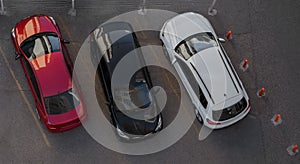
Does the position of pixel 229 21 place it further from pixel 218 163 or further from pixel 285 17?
pixel 218 163

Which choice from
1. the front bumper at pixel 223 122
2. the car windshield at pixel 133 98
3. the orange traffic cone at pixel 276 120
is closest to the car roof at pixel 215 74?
the front bumper at pixel 223 122

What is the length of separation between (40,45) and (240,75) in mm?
6940

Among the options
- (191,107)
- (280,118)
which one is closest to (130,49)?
(191,107)

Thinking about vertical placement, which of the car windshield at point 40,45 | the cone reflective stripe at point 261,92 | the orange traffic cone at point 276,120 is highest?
the car windshield at point 40,45

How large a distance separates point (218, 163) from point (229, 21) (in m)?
5.62

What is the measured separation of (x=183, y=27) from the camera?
43.8 feet

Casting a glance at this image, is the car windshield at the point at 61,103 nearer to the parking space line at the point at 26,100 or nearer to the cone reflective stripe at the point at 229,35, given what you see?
the parking space line at the point at 26,100

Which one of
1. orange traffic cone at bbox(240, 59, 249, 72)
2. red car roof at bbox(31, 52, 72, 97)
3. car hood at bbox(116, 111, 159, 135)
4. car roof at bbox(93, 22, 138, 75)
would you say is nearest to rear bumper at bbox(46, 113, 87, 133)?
red car roof at bbox(31, 52, 72, 97)

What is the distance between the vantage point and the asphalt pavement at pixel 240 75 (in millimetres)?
12148

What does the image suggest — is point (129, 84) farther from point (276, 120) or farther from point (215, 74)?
point (276, 120)

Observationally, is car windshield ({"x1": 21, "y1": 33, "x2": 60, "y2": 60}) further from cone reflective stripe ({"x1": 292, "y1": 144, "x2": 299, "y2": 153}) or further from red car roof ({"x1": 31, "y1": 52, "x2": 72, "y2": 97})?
cone reflective stripe ({"x1": 292, "y1": 144, "x2": 299, "y2": 153})

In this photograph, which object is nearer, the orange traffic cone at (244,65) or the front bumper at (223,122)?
the front bumper at (223,122)

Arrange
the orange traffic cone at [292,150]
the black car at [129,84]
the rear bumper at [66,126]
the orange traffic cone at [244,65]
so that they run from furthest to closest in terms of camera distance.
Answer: the orange traffic cone at [244,65] < the orange traffic cone at [292,150] < the black car at [129,84] < the rear bumper at [66,126]

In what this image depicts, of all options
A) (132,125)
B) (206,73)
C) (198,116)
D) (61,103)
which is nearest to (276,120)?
(198,116)
